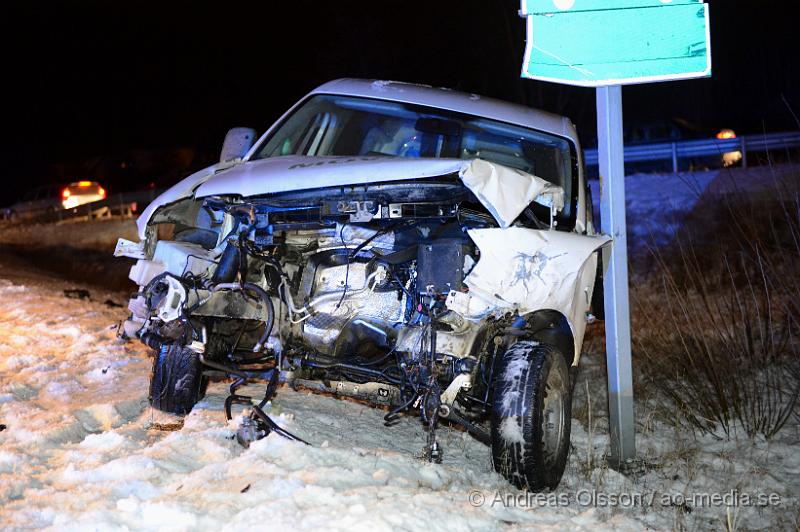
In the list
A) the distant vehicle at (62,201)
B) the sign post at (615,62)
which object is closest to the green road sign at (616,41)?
the sign post at (615,62)

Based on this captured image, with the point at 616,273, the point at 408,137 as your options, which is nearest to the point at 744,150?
the point at 408,137

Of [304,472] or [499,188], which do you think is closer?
[304,472]

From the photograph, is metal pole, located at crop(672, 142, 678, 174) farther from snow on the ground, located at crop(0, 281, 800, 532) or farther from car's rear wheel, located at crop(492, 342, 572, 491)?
car's rear wheel, located at crop(492, 342, 572, 491)

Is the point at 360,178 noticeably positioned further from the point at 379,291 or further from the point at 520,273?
the point at 520,273

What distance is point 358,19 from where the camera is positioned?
28422mm

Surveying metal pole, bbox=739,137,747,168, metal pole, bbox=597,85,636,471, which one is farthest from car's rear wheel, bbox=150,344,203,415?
metal pole, bbox=739,137,747,168

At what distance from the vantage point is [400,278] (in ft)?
16.0

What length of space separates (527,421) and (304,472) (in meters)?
1.19

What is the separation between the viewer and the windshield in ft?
19.5

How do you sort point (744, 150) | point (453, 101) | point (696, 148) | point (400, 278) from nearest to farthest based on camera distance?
1. point (400, 278)
2. point (453, 101)
3. point (744, 150)
4. point (696, 148)

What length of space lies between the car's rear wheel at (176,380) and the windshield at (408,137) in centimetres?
162

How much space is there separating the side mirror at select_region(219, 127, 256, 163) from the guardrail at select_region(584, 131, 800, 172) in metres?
11.5

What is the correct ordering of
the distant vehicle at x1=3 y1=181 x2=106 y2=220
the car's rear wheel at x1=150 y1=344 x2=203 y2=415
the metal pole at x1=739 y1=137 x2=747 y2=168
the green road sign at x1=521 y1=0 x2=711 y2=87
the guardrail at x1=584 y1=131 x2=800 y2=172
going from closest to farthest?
the green road sign at x1=521 y1=0 x2=711 y2=87 → the car's rear wheel at x1=150 y1=344 x2=203 y2=415 → the metal pole at x1=739 y1=137 x2=747 y2=168 → the guardrail at x1=584 y1=131 x2=800 y2=172 → the distant vehicle at x1=3 y1=181 x2=106 y2=220

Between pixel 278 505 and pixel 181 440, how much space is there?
111 centimetres
